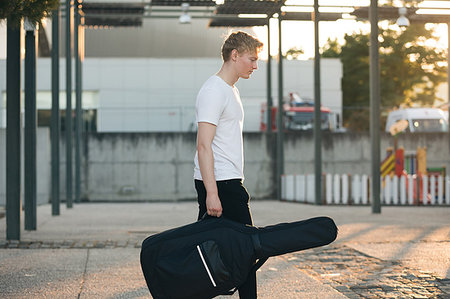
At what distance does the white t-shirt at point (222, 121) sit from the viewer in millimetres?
4867

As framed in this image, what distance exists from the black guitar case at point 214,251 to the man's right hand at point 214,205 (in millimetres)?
67

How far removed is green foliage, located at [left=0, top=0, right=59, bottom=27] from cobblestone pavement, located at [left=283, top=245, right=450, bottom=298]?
135 inches

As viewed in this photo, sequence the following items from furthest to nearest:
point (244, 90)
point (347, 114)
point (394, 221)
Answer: point (244, 90) → point (347, 114) → point (394, 221)

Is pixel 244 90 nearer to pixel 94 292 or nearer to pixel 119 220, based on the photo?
pixel 119 220

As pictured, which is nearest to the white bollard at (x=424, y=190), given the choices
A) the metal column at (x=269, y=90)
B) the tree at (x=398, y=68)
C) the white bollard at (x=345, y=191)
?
the white bollard at (x=345, y=191)

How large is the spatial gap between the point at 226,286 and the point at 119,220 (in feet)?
36.2

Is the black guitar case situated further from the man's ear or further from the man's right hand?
the man's ear

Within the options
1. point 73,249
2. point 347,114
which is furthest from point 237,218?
point 347,114

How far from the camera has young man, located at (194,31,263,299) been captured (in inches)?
191

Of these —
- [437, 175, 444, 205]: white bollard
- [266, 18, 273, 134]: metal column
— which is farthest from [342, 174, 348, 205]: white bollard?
[266, 18, 273, 134]: metal column

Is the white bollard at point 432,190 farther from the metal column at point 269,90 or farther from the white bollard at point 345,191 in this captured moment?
the metal column at point 269,90

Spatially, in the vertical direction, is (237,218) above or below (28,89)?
below

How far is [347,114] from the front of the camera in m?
31.5

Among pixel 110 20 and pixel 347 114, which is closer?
pixel 110 20
